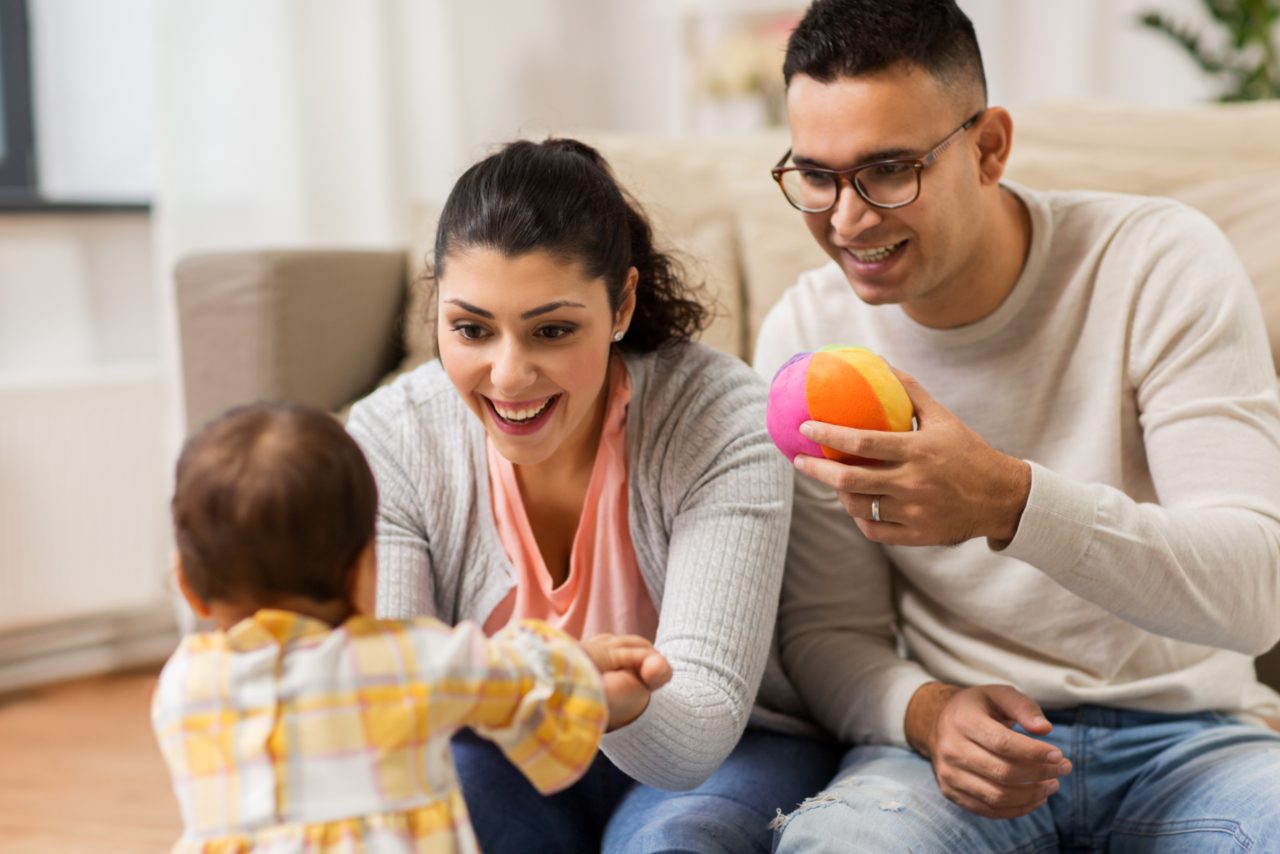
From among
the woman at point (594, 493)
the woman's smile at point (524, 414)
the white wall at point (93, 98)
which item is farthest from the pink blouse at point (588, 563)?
the white wall at point (93, 98)

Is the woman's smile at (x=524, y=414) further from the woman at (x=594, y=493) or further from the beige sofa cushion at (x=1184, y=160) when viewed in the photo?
the beige sofa cushion at (x=1184, y=160)

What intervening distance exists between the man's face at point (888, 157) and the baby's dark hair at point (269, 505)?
0.62m

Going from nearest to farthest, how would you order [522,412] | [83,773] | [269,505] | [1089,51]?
[269,505]
[522,412]
[83,773]
[1089,51]

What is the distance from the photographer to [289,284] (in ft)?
6.76

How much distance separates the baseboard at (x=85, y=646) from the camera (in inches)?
109

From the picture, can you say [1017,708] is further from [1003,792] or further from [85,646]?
[85,646]

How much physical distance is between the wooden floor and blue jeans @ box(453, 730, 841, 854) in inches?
36.8

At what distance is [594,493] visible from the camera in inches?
50.7

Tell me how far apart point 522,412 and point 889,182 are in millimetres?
426

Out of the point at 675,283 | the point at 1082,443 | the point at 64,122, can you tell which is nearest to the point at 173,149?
the point at 64,122

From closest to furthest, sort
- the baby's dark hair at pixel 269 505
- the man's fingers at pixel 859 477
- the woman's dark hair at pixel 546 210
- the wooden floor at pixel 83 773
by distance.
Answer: the baby's dark hair at pixel 269 505 < the man's fingers at pixel 859 477 < the woman's dark hair at pixel 546 210 < the wooden floor at pixel 83 773

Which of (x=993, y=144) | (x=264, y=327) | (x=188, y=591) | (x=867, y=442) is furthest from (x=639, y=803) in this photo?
(x=264, y=327)

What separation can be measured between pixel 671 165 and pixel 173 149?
1199mm

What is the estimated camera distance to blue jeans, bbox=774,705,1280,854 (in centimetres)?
113
